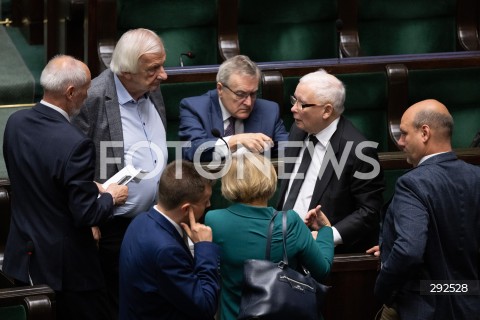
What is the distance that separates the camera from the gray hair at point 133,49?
208 cm

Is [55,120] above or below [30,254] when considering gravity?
above

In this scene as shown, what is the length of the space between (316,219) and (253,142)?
29cm

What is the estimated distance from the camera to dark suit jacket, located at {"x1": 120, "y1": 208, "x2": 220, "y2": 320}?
1592mm

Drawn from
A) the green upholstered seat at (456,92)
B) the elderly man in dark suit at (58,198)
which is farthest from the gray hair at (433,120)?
the green upholstered seat at (456,92)

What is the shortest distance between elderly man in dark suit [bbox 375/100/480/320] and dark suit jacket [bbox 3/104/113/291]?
1.58 feet

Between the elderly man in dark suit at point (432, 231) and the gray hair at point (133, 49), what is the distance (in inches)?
20.2

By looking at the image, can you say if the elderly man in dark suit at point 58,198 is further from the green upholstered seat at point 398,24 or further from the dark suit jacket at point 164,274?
the green upholstered seat at point 398,24

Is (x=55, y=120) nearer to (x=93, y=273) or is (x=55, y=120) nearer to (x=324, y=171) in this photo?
(x=93, y=273)

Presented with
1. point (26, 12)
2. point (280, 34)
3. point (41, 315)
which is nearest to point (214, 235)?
point (41, 315)

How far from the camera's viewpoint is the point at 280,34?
9.99ft

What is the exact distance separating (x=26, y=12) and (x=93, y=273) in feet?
5.55

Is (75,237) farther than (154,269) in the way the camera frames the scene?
Yes

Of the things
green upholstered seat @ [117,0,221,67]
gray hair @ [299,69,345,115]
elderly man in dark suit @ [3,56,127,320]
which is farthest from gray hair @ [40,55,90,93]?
green upholstered seat @ [117,0,221,67]

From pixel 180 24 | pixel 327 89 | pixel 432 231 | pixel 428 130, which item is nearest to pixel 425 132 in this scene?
pixel 428 130
